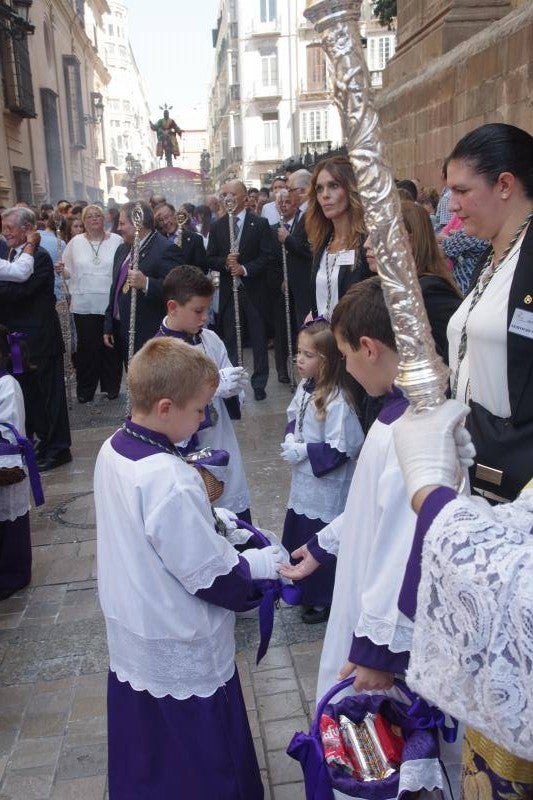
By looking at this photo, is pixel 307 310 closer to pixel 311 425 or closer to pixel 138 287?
pixel 138 287

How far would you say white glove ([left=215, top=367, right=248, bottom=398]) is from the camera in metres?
3.87

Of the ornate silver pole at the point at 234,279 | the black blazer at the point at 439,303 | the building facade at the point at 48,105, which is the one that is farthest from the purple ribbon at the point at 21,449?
the building facade at the point at 48,105

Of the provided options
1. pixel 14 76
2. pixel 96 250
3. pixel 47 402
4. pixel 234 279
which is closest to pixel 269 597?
pixel 47 402

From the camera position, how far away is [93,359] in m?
8.43

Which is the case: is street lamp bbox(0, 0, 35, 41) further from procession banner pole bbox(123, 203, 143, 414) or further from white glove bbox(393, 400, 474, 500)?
white glove bbox(393, 400, 474, 500)

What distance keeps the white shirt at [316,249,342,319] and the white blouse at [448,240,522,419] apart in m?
2.36

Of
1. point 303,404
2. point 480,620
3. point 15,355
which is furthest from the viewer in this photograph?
point 15,355

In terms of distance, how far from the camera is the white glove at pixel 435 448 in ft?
3.90

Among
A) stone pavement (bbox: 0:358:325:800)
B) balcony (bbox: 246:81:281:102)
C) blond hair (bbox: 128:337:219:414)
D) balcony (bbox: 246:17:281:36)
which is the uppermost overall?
balcony (bbox: 246:17:281:36)

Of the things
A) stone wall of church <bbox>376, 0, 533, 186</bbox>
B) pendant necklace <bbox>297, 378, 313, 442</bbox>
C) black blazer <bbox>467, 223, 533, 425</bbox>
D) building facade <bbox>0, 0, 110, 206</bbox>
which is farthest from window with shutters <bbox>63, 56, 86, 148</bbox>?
black blazer <bbox>467, 223, 533, 425</bbox>

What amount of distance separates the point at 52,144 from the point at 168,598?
97.2ft

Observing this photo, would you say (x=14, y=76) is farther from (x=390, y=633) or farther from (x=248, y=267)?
(x=390, y=633)

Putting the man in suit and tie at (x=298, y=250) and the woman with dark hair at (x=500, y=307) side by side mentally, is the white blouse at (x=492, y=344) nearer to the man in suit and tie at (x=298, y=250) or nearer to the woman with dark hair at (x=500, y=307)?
the woman with dark hair at (x=500, y=307)

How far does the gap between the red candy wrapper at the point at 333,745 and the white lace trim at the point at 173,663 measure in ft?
1.35
